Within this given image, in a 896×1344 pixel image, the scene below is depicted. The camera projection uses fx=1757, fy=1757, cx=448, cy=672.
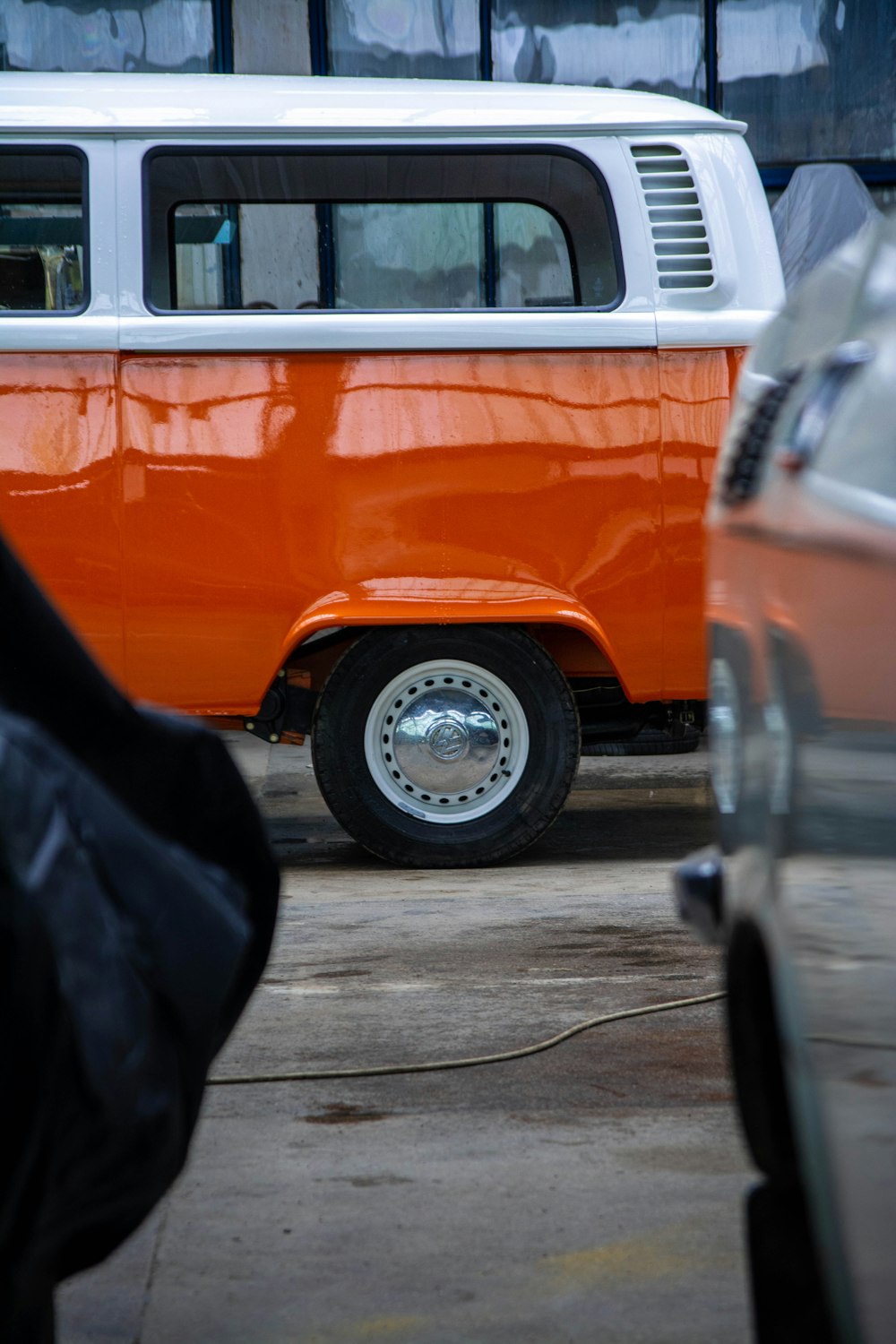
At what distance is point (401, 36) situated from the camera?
11781 millimetres

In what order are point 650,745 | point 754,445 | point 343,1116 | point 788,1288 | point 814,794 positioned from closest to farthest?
point 814,794, point 788,1288, point 754,445, point 343,1116, point 650,745

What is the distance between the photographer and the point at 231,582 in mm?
6004

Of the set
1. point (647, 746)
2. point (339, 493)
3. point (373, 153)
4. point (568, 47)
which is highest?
point (568, 47)

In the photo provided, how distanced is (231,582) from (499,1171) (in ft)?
10.7

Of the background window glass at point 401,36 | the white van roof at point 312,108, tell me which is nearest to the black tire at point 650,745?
the white van roof at point 312,108

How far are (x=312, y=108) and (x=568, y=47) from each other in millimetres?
6307

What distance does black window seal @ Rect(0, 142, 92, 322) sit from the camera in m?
5.92

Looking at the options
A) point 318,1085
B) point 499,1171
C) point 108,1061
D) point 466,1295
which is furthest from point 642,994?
point 108,1061

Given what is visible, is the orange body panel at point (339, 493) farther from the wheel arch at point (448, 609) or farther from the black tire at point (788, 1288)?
the black tire at point (788, 1288)

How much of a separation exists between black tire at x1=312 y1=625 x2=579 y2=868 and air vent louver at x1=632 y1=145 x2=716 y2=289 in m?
1.42

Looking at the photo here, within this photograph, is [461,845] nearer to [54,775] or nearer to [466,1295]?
[466,1295]

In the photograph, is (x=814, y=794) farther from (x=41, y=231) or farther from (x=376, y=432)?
(x=41, y=231)

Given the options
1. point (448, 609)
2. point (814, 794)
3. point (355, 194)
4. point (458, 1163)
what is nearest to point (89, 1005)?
point (814, 794)

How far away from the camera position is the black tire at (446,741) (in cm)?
618
